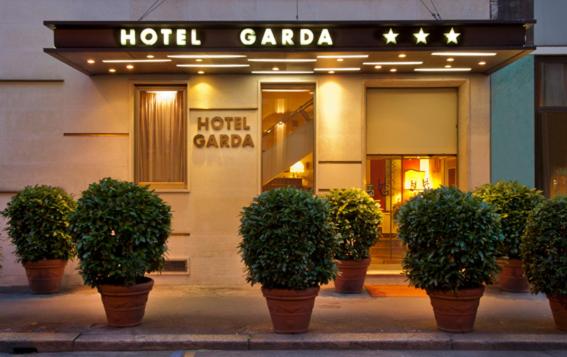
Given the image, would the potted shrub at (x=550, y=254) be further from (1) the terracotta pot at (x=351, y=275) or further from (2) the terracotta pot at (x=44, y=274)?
(2) the terracotta pot at (x=44, y=274)

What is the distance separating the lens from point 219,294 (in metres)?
10.5

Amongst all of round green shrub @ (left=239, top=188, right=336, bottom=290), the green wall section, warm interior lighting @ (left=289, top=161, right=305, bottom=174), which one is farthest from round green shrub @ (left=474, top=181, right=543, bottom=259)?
round green shrub @ (left=239, top=188, right=336, bottom=290)

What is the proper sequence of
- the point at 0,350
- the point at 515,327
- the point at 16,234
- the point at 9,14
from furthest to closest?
the point at 9,14, the point at 16,234, the point at 515,327, the point at 0,350

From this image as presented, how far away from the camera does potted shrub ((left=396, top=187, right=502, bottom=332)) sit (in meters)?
7.62

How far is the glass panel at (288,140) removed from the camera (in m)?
11.7

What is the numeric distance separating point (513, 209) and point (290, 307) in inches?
190

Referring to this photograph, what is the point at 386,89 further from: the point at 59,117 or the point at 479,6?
the point at 59,117

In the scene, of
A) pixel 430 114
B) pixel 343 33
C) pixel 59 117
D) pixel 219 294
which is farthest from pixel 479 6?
pixel 59 117

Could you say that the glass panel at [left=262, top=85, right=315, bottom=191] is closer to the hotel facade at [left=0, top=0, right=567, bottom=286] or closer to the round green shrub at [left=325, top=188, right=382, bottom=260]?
the hotel facade at [left=0, top=0, right=567, bottom=286]

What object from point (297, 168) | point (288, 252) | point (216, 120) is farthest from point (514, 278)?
point (216, 120)

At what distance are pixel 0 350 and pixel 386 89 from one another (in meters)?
8.24

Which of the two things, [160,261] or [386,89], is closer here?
[160,261]

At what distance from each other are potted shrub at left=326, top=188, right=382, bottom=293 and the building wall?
3.41ft

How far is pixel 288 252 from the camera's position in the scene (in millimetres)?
7625
